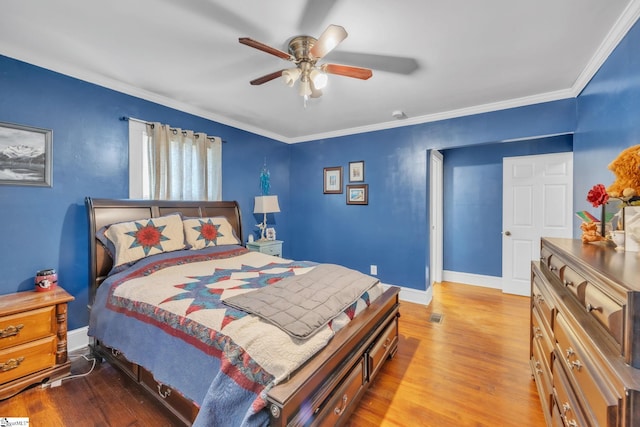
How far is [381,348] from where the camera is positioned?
2.05 m

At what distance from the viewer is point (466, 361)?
7.71ft

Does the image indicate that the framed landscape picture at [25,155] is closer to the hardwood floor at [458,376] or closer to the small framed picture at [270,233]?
the small framed picture at [270,233]

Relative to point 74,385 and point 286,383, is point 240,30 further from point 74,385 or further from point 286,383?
point 74,385

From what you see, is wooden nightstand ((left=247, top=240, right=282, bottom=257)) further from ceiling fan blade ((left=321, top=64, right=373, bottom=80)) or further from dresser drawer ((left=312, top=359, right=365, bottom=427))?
ceiling fan blade ((left=321, top=64, right=373, bottom=80))

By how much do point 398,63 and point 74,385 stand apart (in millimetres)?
3511

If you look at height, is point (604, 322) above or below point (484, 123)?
below

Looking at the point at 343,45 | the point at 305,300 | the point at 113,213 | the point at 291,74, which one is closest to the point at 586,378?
the point at 305,300

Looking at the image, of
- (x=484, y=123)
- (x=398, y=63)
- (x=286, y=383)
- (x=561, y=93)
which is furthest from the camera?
(x=484, y=123)

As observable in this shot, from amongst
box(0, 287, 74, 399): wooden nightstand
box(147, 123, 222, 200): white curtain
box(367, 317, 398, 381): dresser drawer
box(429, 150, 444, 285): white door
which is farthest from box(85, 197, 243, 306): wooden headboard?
box(429, 150, 444, 285): white door

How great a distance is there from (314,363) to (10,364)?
215cm

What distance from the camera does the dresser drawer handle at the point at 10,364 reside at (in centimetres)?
184

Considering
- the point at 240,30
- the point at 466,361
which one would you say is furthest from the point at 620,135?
the point at 240,30

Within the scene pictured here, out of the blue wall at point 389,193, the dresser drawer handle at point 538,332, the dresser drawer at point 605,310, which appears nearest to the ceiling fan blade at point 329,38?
the dresser drawer at point 605,310

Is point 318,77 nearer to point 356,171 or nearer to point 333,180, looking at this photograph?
point 356,171
